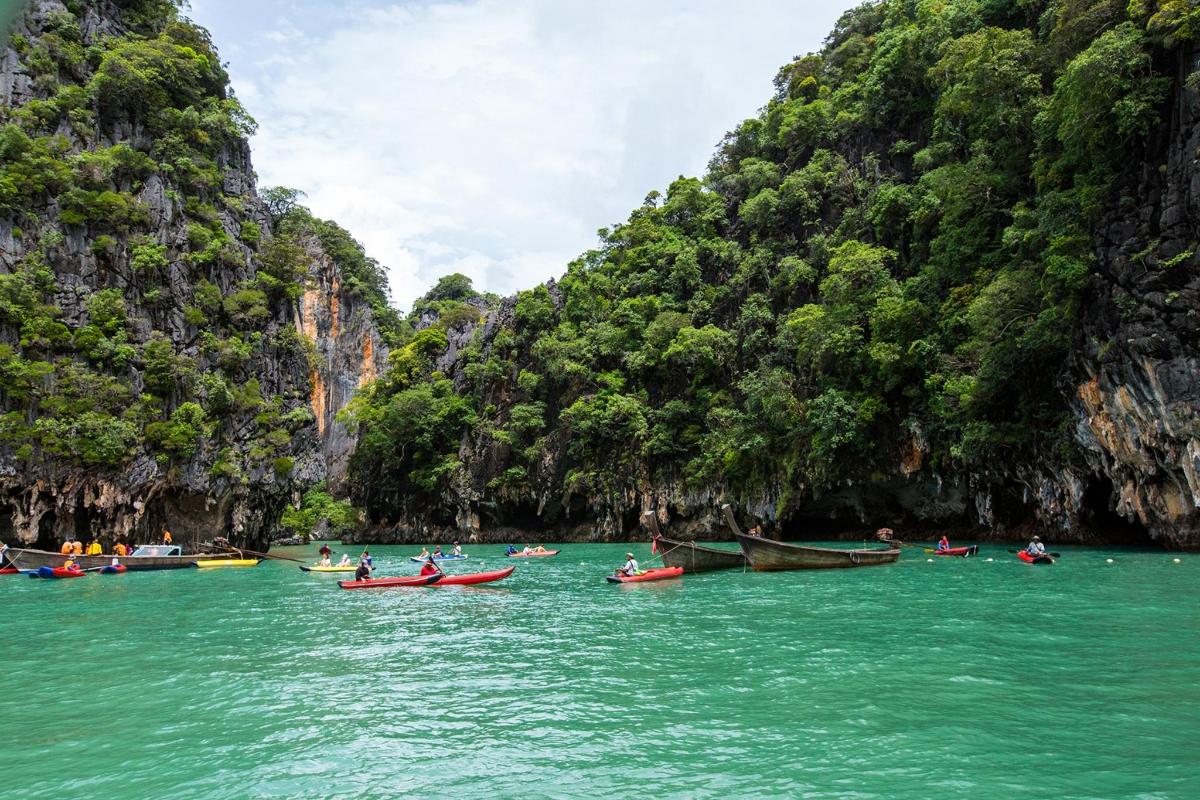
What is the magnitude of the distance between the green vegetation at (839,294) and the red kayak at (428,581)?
613 inches

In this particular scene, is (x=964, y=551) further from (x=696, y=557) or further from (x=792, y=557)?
(x=696, y=557)

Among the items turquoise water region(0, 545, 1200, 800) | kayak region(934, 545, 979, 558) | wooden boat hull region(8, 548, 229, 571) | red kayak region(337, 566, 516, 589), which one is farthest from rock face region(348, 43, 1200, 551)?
wooden boat hull region(8, 548, 229, 571)

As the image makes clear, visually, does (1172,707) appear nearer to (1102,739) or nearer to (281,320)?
Result: (1102,739)

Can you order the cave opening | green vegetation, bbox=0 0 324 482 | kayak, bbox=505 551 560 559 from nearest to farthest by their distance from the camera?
1. the cave opening
2. green vegetation, bbox=0 0 324 482
3. kayak, bbox=505 551 560 559

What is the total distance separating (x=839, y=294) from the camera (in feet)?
100

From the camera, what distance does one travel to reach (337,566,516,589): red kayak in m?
19.0

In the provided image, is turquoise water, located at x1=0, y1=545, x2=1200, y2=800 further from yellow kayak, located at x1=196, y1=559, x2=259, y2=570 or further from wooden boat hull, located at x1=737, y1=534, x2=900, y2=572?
yellow kayak, located at x1=196, y1=559, x2=259, y2=570

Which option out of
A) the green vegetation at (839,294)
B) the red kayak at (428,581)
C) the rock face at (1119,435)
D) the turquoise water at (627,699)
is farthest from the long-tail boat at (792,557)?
the rock face at (1119,435)

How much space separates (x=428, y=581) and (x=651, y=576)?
5723 millimetres

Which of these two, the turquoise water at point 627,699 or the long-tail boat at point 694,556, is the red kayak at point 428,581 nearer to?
the turquoise water at point 627,699

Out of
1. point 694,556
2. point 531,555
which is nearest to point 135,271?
point 531,555

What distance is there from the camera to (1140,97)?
756 inches

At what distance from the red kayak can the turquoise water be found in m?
3.75

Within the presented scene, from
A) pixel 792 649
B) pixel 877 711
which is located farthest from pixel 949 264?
pixel 877 711
